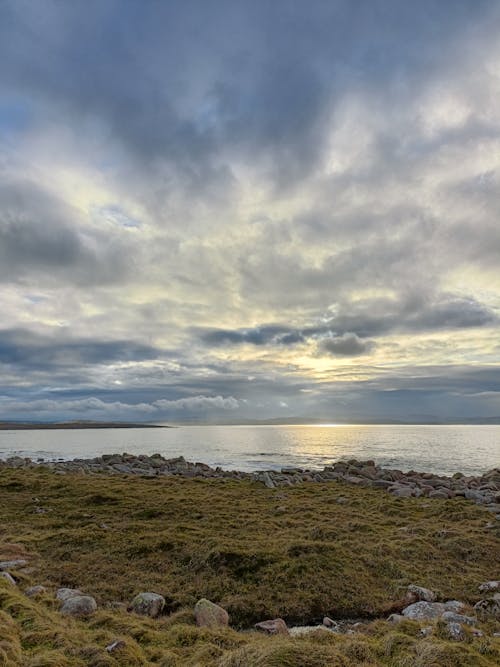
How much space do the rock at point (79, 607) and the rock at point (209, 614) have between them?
7.20ft

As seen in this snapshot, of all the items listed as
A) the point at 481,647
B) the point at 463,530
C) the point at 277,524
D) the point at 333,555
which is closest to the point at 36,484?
the point at 277,524

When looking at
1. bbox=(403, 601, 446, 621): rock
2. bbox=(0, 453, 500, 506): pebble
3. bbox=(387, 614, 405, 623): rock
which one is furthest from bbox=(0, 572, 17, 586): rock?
bbox=(0, 453, 500, 506): pebble

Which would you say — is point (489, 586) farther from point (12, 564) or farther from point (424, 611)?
point (12, 564)

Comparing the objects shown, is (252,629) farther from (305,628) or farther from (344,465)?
(344,465)

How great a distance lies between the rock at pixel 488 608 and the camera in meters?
9.41

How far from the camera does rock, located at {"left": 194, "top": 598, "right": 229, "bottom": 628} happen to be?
8.91 meters

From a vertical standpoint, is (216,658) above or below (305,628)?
above

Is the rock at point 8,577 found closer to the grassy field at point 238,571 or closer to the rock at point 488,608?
the grassy field at point 238,571

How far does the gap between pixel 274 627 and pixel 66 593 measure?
490cm

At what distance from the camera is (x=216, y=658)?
6793mm

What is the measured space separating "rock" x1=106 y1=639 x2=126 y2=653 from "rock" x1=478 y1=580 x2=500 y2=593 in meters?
9.06

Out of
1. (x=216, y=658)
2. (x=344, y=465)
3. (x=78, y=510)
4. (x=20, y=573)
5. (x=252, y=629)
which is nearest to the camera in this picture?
(x=216, y=658)

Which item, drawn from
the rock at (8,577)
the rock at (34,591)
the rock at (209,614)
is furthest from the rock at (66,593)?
the rock at (209,614)

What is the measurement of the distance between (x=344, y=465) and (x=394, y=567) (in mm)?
29438
